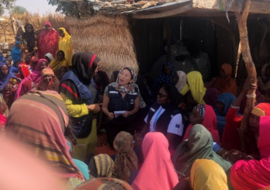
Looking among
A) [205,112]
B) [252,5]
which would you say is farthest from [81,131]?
[252,5]

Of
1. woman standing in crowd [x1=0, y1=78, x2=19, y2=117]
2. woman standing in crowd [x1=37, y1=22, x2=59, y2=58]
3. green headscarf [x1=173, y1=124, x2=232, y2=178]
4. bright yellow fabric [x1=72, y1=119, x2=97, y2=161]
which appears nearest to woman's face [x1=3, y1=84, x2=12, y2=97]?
woman standing in crowd [x1=0, y1=78, x2=19, y2=117]

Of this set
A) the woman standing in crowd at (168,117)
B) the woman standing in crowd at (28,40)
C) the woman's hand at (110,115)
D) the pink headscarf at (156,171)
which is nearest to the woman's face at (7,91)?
the woman's hand at (110,115)

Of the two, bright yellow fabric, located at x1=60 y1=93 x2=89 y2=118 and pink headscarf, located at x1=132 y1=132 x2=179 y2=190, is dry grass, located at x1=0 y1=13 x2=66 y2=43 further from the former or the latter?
pink headscarf, located at x1=132 y1=132 x2=179 y2=190

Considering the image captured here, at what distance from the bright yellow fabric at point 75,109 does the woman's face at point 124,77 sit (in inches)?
29.5

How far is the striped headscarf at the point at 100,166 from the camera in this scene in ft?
9.11

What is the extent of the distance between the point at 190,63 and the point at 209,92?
1.64 m

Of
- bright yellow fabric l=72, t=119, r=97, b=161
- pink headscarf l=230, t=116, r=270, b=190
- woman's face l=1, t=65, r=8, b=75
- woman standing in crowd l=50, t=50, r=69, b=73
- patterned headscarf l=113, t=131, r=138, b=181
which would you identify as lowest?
bright yellow fabric l=72, t=119, r=97, b=161

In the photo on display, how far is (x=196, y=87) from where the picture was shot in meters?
4.82

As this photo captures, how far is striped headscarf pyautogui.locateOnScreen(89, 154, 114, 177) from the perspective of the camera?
9.11 feet

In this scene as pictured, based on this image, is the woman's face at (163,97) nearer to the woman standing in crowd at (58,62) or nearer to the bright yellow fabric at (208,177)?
the bright yellow fabric at (208,177)

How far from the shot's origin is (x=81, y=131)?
13.2 feet

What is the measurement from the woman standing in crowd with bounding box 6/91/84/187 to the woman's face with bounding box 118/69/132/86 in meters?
2.57

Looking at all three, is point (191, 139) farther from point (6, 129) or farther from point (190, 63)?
point (190, 63)

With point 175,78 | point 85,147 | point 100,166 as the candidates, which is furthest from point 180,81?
point 100,166
